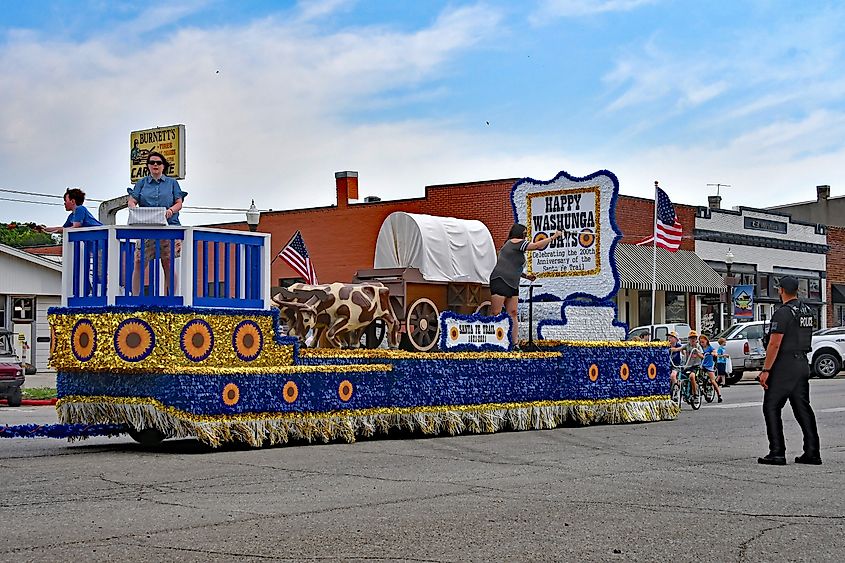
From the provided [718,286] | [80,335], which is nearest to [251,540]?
[80,335]

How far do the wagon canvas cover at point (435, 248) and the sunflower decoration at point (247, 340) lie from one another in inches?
177

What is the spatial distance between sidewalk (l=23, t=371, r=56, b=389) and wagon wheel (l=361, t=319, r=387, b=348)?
53.9ft

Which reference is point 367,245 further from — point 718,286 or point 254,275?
point 254,275

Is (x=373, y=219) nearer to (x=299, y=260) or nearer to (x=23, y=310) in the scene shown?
(x=23, y=310)

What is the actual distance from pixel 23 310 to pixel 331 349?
972 inches

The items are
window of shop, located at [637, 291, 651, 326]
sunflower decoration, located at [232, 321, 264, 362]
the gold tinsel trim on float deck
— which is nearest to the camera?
the gold tinsel trim on float deck

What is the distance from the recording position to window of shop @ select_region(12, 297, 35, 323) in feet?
118

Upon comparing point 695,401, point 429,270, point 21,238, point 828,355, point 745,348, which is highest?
point 21,238

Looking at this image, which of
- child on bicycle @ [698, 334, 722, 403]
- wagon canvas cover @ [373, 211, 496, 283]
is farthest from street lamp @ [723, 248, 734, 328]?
wagon canvas cover @ [373, 211, 496, 283]

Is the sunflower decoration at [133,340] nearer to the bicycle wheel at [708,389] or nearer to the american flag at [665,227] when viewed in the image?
the bicycle wheel at [708,389]

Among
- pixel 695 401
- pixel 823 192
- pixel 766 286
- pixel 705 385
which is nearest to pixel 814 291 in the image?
pixel 766 286

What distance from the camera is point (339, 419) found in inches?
521

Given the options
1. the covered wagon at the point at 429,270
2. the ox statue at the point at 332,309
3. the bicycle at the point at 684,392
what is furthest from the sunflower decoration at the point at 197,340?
the bicycle at the point at 684,392

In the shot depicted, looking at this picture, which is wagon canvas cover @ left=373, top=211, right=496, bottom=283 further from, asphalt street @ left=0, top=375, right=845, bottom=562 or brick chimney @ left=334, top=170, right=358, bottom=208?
brick chimney @ left=334, top=170, right=358, bottom=208
